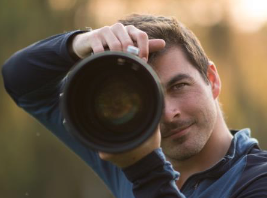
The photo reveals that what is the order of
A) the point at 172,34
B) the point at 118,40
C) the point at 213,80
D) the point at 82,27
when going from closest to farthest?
the point at 118,40
the point at 172,34
the point at 213,80
the point at 82,27

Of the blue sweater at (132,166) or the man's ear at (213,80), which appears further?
the man's ear at (213,80)

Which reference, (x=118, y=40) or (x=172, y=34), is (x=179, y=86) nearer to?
(x=172, y=34)

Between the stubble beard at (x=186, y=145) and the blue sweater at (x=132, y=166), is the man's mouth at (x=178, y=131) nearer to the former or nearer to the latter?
the stubble beard at (x=186, y=145)

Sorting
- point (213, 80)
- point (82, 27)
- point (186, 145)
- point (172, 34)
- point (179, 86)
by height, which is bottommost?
point (82, 27)

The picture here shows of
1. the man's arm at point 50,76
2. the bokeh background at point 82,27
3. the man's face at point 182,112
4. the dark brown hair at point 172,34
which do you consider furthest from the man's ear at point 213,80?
the bokeh background at point 82,27

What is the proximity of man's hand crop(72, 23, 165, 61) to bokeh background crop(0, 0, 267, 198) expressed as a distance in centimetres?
758

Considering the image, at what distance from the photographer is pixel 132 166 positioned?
262cm

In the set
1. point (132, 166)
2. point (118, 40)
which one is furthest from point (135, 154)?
point (118, 40)

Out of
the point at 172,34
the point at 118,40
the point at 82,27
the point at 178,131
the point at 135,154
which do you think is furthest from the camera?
the point at 82,27

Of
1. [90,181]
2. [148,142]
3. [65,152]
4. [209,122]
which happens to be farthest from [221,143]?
[90,181]

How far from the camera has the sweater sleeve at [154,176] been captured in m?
2.62

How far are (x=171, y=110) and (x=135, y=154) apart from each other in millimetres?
706

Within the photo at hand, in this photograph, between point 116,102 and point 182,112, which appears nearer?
point 116,102

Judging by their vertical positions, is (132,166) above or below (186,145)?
above
